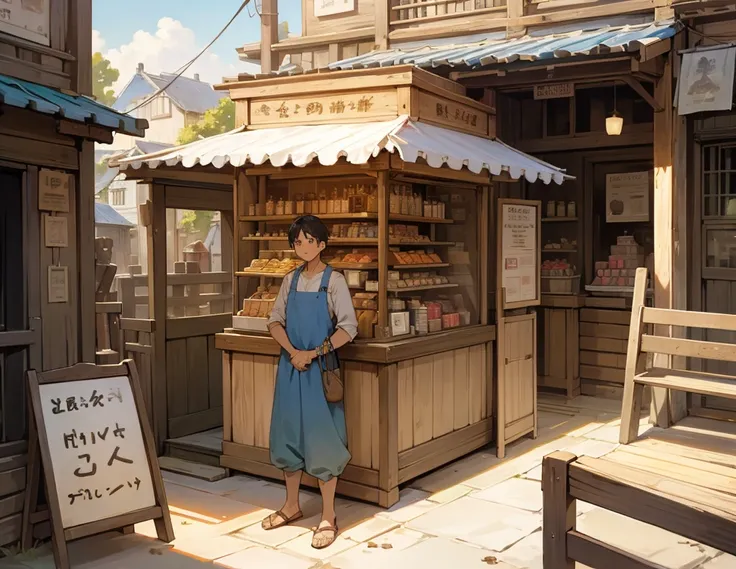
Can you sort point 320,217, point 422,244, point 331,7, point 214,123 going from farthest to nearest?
1. point 214,123
2. point 331,7
3. point 422,244
4. point 320,217

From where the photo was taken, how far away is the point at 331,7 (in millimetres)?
11359

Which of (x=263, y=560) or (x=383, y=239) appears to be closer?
(x=263, y=560)

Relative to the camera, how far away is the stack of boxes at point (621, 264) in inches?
390

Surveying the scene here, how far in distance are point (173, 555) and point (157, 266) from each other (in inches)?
125

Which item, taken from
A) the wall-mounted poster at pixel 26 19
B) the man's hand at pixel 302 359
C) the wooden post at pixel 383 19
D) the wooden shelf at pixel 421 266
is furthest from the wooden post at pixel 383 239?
the wooden post at pixel 383 19

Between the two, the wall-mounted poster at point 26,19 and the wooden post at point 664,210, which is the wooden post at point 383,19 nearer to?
the wooden post at point 664,210

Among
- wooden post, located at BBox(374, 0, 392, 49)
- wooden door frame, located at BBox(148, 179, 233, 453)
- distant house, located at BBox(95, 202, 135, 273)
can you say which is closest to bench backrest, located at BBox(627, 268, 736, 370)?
wooden door frame, located at BBox(148, 179, 233, 453)

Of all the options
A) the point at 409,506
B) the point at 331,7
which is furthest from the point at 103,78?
the point at 409,506

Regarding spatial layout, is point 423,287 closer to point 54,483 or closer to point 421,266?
point 421,266

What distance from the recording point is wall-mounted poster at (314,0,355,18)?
11.1 meters

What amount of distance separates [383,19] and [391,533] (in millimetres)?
7448

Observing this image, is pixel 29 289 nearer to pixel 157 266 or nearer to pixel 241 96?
pixel 157 266

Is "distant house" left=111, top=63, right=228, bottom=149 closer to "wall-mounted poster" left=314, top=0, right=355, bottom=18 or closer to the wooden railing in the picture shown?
"wall-mounted poster" left=314, top=0, right=355, bottom=18

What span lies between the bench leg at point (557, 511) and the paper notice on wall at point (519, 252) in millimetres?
5101
